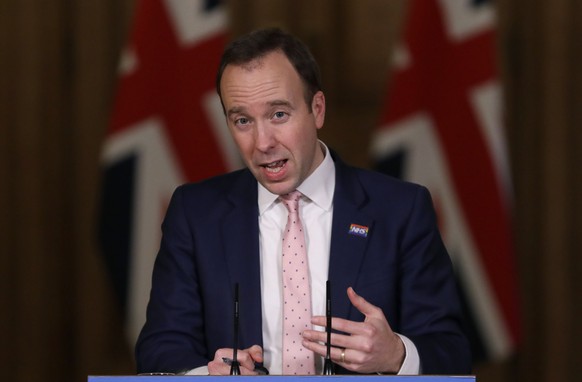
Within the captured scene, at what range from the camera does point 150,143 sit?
4.05 meters

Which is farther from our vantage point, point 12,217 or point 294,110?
point 12,217

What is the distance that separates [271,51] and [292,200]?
399 millimetres

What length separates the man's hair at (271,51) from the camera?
94.8 inches

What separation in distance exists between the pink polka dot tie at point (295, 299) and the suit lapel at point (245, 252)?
0.07 meters

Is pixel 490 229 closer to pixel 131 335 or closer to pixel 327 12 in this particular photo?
Result: pixel 327 12

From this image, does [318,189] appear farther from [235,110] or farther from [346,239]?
[235,110]

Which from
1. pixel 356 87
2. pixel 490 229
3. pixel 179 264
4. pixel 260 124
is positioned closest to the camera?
pixel 260 124

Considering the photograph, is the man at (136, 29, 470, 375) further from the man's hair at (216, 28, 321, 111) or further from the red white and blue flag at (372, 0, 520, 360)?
the red white and blue flag at (372, 0, 520, 360)

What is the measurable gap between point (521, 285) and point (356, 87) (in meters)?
1.09

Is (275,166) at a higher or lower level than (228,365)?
higher

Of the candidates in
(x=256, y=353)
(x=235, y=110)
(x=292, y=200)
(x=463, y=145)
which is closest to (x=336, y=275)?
(x=292, y=200)

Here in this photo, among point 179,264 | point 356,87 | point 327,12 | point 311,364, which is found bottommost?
point 311,364

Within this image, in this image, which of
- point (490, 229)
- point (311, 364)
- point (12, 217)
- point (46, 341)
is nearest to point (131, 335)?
point (46, 341)

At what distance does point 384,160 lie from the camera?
404 centimetres
